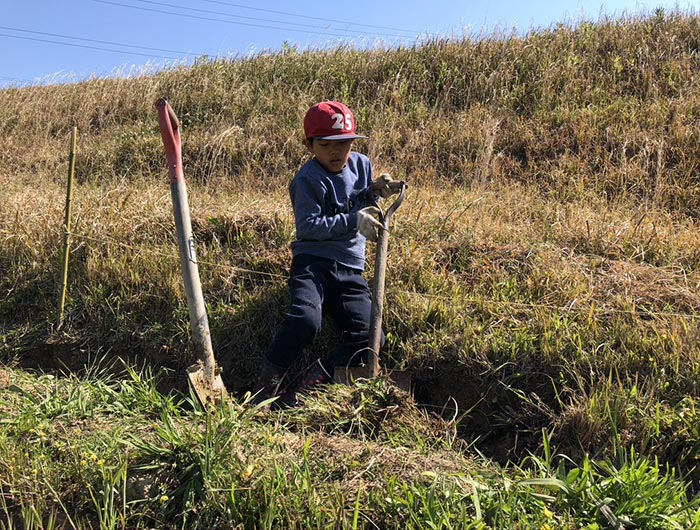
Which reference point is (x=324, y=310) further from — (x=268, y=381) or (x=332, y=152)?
(x=332, y=152)

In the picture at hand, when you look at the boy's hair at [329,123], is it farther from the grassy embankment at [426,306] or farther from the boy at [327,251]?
the grassy embankment at [426,306]

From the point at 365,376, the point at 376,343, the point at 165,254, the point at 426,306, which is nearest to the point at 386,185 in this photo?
the point at 426,306

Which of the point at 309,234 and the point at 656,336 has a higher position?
the point at 309,234

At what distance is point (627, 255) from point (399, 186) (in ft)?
5.52

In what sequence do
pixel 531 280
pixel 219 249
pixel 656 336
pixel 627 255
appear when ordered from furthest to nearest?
1. pixel 219 249
2. pixel 627 255
3. pixel 531 280
4. pixel 656 336

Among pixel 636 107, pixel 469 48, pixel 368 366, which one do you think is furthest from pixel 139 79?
pixel 368 366

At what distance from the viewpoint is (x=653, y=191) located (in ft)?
15.8

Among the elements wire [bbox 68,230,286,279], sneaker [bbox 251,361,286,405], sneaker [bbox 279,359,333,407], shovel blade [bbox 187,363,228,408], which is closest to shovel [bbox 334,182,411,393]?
sneaker [bbox 279,359,333,407]

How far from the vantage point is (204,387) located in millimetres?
2744

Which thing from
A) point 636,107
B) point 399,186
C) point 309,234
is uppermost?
point 636,107

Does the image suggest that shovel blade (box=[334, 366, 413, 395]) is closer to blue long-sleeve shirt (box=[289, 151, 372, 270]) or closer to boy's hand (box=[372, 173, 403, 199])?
blue long-sleeve shirt (box=[289, 151, 372, 270])

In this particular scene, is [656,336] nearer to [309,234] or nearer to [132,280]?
[309,234]

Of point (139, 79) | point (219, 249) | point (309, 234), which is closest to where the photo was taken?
point (309, 234)

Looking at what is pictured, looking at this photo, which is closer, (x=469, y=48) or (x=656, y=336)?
(x=656, y=336)
